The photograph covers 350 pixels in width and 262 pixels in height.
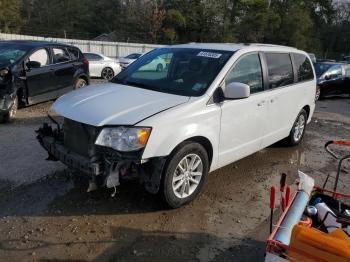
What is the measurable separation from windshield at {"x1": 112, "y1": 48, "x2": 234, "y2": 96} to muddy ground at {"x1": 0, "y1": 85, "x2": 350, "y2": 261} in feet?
4.27

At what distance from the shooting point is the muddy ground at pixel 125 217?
3.69m

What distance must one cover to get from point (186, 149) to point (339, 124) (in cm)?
732

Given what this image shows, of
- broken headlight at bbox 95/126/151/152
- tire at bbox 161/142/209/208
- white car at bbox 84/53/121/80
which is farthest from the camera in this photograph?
white car at bbox 84/53/121/80

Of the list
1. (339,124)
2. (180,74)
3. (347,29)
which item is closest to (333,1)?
(347,29)

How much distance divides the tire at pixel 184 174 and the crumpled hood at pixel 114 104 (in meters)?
0.52

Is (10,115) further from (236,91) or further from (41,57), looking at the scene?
(236,91)

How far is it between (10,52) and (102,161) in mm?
6141

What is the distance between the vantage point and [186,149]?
4.29m

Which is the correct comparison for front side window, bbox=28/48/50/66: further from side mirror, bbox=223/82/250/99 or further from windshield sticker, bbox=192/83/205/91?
side mirror, bbox=223/82/250/99

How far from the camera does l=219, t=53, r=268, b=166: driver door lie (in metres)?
4.87

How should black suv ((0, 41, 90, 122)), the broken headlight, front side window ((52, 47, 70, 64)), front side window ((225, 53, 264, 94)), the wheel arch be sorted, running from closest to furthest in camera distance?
1. the broken headlight
2. the wheel arch
3. front side window ((225, 53, 264, 94))
4. black suv ((0, 41, 90, 122))
5. front side window ((52, 47, 70, 64))

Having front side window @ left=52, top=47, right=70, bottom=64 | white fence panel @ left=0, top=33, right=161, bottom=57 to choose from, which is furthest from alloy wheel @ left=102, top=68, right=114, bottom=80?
white fence panel @ left=0, top=33, right=161, bottom=57

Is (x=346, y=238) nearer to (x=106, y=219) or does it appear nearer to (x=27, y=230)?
(x=106, y=219)

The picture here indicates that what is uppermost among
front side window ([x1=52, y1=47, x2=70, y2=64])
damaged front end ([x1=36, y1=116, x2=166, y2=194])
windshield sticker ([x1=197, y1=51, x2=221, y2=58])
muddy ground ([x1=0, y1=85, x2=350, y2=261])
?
windshield sticker ([x1=197, y1=51, x2=221, y2=58])
